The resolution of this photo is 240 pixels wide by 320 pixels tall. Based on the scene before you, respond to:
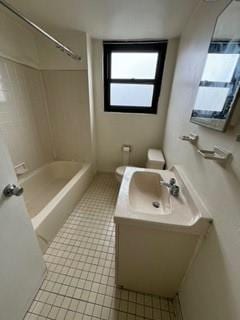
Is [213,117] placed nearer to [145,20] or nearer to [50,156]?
[145,20]

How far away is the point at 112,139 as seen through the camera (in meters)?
2.54

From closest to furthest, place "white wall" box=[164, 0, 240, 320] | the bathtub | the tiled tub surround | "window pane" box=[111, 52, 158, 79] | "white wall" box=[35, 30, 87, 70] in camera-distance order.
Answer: "white wall" box=[164, 0, 240, 320] → the bathtub → the tiled tub surround → "white wall" box=[35, 30, 87, 70] → "window pane" box=[111, 52, 158, 79]

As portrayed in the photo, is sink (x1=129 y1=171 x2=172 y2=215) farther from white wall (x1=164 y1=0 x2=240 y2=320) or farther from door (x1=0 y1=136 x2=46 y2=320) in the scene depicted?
door (x1=0 y1=136 x2=46 y2=320)

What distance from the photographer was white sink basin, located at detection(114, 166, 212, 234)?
0.77 metres

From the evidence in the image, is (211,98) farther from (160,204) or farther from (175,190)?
(160,204)

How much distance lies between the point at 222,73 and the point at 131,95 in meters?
1.68

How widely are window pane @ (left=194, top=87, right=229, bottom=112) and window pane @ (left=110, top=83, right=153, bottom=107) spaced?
4.50 feet

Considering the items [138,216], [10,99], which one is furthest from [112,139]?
[138,216]

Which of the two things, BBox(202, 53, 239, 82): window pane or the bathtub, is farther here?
the bathtub

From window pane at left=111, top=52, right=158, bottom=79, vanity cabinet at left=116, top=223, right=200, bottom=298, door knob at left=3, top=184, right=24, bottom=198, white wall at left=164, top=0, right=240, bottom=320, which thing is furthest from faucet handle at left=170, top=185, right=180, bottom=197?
window pane at left=111, top=52, right=158, bottom=79

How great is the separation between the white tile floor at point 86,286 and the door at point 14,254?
0.53 ft

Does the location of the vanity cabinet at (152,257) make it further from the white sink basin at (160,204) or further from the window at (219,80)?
the window at (219,80)

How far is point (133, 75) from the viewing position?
6.93 feet

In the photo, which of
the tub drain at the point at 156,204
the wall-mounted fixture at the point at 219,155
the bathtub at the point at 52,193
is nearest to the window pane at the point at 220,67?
the wall-mounted fixture at the point at 219,155
